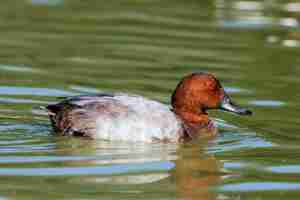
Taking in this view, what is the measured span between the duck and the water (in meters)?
0.14

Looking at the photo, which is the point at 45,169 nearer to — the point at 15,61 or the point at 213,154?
the point at 213,154

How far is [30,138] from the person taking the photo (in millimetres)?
10711

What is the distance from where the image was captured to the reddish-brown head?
11.4 meters

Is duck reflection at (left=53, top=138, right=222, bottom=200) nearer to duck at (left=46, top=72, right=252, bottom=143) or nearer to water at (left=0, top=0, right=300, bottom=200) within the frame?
water at (left=0, top=0, right=300, bottom=200)

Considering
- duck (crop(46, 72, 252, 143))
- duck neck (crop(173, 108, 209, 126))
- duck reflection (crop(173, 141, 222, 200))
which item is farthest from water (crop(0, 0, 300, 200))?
duck neck (crop(173, 108, 209, 126))

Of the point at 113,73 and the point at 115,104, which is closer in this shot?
the point at 115,104

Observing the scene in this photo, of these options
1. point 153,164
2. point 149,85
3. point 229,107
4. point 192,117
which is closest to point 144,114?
point 192,117

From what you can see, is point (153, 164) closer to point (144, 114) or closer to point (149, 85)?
point (144, 114)

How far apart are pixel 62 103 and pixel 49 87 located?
196cm

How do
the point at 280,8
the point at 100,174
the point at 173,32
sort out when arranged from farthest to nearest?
the point at 280,8
the point at 173,32
the point at 100,174

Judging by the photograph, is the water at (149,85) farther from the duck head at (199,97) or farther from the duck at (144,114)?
the duck head at (199,97)

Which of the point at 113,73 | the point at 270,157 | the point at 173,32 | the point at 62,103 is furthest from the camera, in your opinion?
the point at 173,32

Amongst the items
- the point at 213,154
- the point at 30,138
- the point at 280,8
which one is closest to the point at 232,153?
the point at 213,154

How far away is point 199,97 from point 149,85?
2142 millimetres
